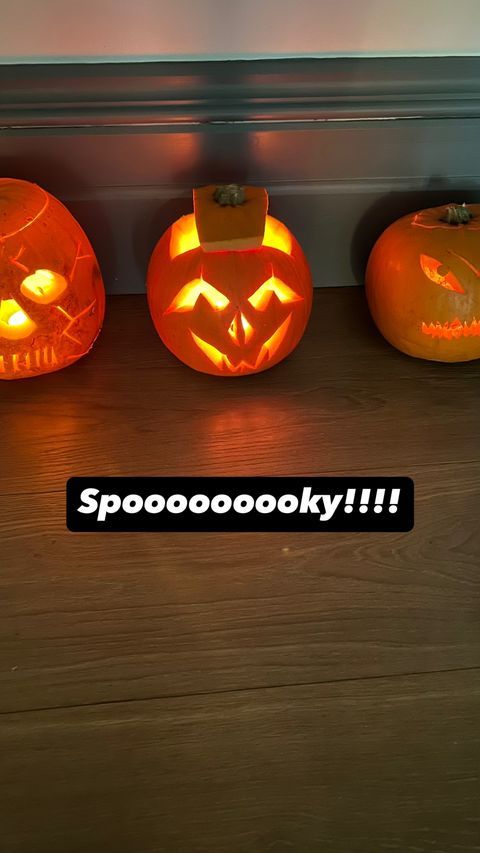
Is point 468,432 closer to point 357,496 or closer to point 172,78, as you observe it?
point 357,496

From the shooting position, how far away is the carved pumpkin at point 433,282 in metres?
0.89

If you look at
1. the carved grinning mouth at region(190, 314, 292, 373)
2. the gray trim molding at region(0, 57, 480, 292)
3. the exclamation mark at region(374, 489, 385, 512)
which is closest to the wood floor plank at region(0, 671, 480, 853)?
the exclamation mark at region(374, 489, 385, 512)

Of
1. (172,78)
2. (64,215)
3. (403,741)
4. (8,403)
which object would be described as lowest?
(403,741)

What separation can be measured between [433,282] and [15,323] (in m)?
0.56

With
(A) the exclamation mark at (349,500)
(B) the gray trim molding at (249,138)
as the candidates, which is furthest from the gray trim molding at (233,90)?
(A) the exclamation mark at (349,500)

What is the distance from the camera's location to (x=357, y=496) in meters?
0.87

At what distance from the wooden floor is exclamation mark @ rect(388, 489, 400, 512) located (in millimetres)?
32

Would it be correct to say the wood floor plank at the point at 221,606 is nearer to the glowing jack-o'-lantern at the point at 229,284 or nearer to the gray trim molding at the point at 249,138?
the glowing jack-o'-lantern at the point at 229,284

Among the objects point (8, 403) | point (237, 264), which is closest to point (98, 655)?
point (8, 403)

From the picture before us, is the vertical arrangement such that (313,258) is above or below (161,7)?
below

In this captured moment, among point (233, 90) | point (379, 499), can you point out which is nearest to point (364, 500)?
point (379, 499)

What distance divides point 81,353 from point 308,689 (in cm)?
56

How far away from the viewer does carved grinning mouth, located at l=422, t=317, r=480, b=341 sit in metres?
0.92

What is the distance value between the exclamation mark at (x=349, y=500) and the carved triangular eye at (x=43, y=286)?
466 millimetres
